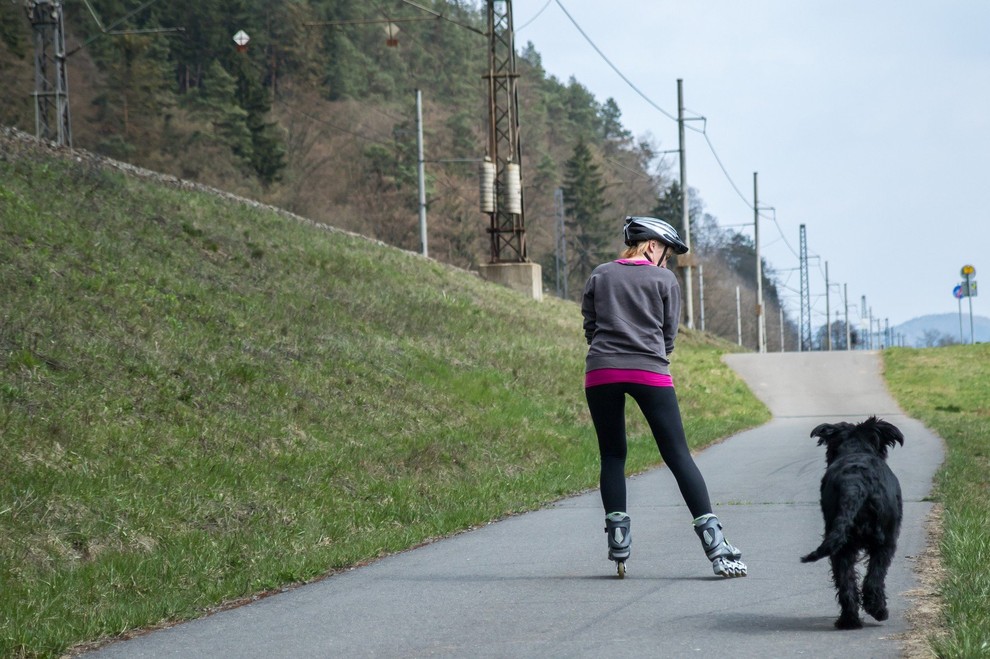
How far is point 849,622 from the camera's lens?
18.3ft

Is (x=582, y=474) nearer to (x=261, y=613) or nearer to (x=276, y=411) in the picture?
(x=276, y=411)

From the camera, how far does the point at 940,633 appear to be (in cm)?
529

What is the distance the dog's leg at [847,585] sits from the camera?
5496mm

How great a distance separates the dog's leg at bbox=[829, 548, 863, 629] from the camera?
216 inches

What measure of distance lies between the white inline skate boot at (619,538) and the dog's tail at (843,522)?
1777mm

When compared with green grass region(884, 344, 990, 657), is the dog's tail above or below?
above

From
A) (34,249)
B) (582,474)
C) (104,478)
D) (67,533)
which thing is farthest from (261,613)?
(34,249)

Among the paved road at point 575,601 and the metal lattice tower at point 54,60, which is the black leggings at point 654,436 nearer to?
the paved road at point 575,601

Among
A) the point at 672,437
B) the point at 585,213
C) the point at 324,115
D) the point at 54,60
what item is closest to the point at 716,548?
the point at 672,437

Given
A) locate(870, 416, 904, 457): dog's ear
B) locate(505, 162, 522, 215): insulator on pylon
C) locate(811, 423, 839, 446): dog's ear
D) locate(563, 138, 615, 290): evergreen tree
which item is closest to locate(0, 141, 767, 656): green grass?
locate(811, 423, 839, 446): dog's ear

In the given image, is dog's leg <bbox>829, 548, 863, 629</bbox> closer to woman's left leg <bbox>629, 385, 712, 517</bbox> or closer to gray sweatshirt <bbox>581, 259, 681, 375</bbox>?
woman's left leg <bbox>629, 385, 712, 517</bbox>

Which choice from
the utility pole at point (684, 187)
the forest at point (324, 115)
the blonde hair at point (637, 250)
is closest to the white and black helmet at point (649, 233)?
the blonde hair at point (637, 250)

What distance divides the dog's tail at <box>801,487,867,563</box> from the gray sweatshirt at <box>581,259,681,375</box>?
5.44ft

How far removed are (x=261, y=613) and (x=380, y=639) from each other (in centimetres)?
108
